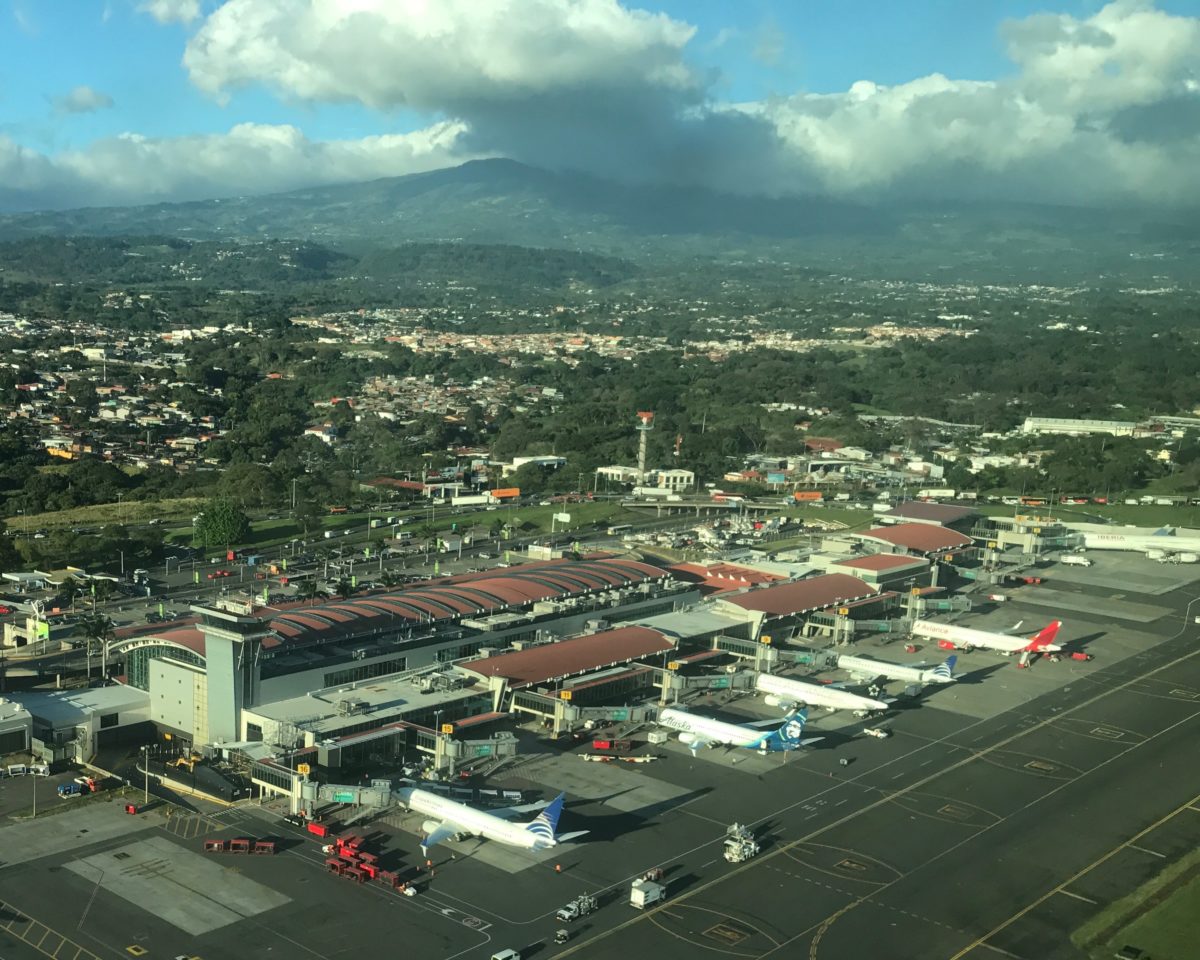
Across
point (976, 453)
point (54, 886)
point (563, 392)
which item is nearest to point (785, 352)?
point (563, 392)

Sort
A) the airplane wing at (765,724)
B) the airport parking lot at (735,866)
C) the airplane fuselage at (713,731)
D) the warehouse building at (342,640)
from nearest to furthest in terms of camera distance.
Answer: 1. the airport parking lot at (735,866)
2. the warehouse building at (342,640)
3. the airplane fuselage at (713,731)
4. the airplane wing at (765,724)

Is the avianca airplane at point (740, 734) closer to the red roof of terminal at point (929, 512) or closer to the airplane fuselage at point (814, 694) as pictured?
the airplane fuselage at point (814, 694)

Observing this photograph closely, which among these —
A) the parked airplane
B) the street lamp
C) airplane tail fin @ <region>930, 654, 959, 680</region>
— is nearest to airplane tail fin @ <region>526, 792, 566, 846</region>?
the street lamp

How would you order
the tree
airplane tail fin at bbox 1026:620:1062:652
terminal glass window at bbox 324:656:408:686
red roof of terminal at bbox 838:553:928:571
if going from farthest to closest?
the tree < red roof of terminal at bbox 838:553:928:571 < airplane tail fin at bbox 1026:620:1062:652 < terminal glass window at bbox 324:656:408:686

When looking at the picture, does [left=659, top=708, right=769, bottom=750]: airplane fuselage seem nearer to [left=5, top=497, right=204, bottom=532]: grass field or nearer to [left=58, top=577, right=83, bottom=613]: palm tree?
[left=58, top=577, right=83, bottom=613]: palm tree

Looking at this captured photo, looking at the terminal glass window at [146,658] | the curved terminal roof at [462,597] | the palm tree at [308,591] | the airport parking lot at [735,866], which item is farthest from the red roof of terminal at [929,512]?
the terminal glass window at [146,658]
